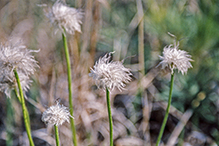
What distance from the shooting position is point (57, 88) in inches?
62.1

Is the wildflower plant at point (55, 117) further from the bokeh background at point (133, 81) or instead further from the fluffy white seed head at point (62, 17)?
the bokeh background at point (133, 81)

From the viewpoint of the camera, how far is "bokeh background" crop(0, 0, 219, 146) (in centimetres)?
143

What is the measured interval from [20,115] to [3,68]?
0.91 meters

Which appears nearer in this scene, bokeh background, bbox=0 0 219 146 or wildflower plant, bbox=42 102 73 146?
wildflower plant, bbox=42 102 73 146

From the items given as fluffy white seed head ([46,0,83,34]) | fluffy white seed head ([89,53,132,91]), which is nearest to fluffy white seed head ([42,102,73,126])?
fluffy white seed head ([89,53,132,91])

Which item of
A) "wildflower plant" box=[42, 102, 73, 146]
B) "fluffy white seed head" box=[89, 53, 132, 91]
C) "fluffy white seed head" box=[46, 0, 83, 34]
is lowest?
"wildflower plant" box=[42, 102, 73, 146]

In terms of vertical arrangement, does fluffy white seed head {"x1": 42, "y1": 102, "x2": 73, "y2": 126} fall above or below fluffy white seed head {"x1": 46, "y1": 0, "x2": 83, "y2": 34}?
below

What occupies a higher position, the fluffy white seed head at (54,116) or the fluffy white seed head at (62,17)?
the fluffy white seed head at (62,17)

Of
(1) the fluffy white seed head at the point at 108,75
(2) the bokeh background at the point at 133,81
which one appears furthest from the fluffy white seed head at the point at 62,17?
(2) the bokeh background at the point at 133,81

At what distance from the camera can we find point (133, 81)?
1.64 metres

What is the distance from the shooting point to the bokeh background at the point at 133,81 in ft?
4.70

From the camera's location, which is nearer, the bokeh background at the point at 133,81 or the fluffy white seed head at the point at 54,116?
the fluffy white seed head at the point at 54,116

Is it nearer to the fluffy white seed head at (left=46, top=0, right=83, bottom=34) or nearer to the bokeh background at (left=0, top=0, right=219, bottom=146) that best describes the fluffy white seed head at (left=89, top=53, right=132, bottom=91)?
the fluffy white seed head at (left=46, top=0, right=83, bottom=34)

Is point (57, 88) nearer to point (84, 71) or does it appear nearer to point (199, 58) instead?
point (84, 71)
